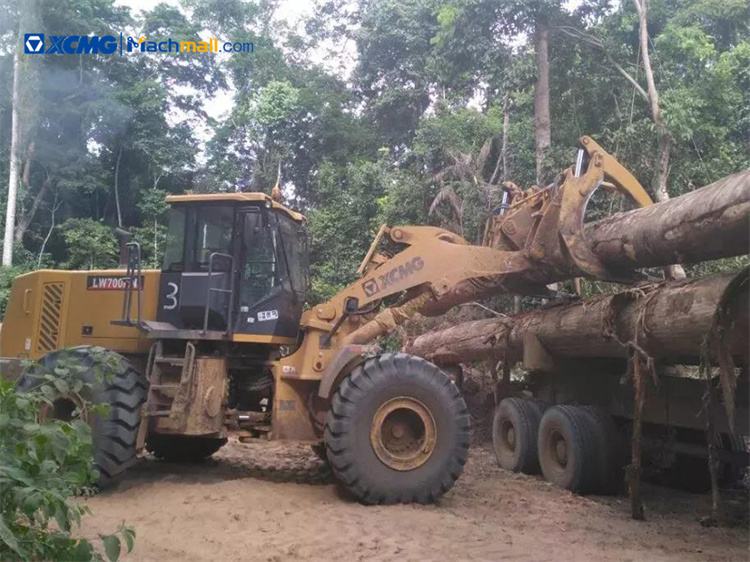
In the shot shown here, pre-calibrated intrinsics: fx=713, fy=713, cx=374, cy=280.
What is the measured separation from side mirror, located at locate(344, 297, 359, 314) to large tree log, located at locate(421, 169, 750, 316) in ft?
2.32

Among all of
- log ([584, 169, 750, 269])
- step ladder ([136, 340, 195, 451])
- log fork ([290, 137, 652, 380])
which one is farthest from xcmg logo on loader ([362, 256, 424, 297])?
step ladder ([136, 340, 195, 451])

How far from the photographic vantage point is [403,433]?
655 cm

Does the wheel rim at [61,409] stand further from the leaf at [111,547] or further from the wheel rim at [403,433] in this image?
the leaf at [111,547]

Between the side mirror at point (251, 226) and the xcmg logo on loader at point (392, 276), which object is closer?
the side mirror at point (251, 226)

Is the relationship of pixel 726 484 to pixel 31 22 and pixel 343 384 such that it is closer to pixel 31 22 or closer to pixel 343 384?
pixel 343 384

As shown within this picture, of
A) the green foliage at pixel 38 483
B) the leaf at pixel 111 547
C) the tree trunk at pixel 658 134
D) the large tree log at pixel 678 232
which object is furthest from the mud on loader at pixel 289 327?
the tree trunk at pixel 658 134

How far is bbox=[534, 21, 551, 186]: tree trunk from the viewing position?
15039 mm

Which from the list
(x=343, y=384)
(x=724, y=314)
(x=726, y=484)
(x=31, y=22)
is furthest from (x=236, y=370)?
(x=31, y=22)

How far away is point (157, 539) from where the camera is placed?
16.3 feet

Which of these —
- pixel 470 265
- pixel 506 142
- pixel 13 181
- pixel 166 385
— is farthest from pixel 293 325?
pixel 13 181

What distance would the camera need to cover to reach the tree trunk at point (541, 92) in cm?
1504

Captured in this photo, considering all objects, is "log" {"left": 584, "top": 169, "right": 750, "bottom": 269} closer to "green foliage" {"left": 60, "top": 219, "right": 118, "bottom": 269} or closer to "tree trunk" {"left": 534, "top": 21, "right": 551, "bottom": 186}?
"tree trunk" {"left": 534, "top": 21, "right": 551, "bottom": 186}

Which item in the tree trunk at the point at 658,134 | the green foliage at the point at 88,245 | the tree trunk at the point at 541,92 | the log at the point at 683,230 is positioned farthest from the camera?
the green foliage at the point at 88,245

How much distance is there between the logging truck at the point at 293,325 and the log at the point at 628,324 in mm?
383
